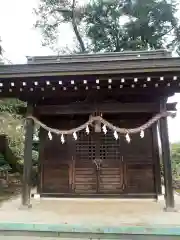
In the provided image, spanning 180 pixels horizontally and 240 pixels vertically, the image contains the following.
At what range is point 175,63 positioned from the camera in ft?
15.6

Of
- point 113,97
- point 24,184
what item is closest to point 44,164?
A: point 24,184

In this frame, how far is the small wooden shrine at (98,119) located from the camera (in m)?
4.95

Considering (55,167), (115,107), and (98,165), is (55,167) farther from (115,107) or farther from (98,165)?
(115,107)

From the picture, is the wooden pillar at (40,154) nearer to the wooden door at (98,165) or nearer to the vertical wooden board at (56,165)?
the vertical wooden board at (56,165)

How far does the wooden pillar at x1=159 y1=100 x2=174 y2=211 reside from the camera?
16.6 ft

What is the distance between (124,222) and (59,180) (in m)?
2.83

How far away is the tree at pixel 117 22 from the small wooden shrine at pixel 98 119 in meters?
11.6

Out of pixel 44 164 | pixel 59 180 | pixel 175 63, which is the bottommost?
pixel 59 180

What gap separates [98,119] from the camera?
5.38 metres

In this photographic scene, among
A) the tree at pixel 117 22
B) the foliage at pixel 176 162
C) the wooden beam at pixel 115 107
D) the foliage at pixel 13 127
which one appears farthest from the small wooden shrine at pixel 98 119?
the tree at pixel 117 22

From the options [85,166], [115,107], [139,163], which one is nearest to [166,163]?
[139,163]

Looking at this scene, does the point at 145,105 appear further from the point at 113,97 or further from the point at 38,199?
the point at 38,199

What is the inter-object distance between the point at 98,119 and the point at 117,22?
A: 45.7 feet

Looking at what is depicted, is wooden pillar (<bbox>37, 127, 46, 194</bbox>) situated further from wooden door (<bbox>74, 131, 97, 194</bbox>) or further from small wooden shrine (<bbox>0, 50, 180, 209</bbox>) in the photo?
wooden door (<bbox>74, 131, 97, 194</bbox>)
